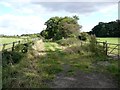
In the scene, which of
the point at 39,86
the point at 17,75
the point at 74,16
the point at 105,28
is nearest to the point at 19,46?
the point at 17,75

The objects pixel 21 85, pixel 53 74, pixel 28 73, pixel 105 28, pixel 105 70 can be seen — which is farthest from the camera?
pixel 105 28

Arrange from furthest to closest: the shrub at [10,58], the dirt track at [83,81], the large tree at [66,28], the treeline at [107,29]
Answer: the treeline at [107,29], the large tree at [66,28], the shrub at [10,58], the dirt track at [83,81]

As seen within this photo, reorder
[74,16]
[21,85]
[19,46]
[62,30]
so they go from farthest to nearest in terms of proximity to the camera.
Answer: [74,16] < [62,30] < [19,46] < [21,85]

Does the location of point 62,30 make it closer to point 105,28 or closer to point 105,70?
point 105,28

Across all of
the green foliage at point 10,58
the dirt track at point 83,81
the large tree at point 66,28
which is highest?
the large tree at point 66,28

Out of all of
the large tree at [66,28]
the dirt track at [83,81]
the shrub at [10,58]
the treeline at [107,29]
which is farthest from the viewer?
the treeline at [107,29]

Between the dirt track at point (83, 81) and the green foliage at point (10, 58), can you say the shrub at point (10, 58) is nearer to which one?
the green foliage at point (10, 58)

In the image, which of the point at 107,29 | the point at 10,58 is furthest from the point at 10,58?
→ the point at 107,29

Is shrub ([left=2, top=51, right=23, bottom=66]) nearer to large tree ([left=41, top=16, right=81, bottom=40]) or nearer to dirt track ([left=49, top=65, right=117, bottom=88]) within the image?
dirt track ([left=49, top=65, right=117, bottom=88])

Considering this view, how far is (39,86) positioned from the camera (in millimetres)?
11289

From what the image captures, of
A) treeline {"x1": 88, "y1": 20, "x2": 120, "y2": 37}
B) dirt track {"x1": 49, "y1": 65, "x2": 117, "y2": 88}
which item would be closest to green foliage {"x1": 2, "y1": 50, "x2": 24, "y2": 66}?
dirt track {"x1": 49, "y1": 65, "x2": 117, "y2": 88}

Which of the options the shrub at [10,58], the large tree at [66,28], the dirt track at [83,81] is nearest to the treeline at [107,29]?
the large tree at [66,28]

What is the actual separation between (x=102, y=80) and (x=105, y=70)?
3.04 metres

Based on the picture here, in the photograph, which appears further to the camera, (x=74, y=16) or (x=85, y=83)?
(x=74, y=16)
